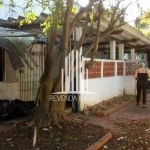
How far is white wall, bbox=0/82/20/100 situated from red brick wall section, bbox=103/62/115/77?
392 cm

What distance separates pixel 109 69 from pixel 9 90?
15.7 ft

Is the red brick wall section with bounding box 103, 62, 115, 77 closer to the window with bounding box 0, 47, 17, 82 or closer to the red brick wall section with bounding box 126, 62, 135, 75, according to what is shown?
the red brick wall section with bounding box 126, 62, 135, 75

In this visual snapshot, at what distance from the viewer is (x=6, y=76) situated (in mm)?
7633

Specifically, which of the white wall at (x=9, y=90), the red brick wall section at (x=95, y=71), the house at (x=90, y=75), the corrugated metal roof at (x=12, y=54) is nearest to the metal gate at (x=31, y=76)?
the house at (x=90, y=75)

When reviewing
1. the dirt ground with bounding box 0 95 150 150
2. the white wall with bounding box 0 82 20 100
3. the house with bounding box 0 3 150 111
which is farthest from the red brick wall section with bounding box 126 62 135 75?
the white wall with bounding box 0 82 20 100

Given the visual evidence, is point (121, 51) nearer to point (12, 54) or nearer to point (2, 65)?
point (2, 65)

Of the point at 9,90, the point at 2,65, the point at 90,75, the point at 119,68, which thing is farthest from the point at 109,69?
the point at 2,65

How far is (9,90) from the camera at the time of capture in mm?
7660

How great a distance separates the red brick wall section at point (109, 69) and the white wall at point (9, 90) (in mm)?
3917

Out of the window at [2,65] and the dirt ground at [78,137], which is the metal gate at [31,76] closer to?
the window at [2,65]

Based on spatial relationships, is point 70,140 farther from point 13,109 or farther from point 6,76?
point 6,76

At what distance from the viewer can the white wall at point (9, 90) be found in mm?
7439

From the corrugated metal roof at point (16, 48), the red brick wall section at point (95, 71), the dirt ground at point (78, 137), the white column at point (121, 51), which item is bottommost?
the dirt ground at point (78, 137)

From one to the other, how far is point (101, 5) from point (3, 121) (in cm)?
427
